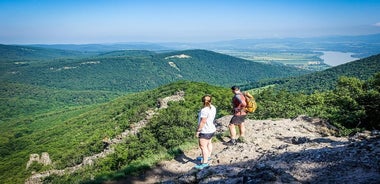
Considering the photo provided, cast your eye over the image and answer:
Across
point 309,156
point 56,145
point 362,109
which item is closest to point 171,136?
point 362,109

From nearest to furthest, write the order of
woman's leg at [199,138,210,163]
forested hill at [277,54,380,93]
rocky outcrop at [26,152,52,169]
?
woman's leg at [199,138,210,163] < rocky outcrop at [26,152,52,169] < forested hill at [277,54,380,93]

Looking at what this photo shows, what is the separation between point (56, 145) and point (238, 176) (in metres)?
94.1

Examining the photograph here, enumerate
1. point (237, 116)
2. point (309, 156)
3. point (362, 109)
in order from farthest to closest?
point (362, 109) → point (237, 116) → point (309, 156)

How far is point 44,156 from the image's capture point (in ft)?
255

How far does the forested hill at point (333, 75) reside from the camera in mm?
Answer: 120025

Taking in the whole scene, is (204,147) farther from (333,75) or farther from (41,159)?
(333,75)

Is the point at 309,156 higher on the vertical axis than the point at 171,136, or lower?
higher

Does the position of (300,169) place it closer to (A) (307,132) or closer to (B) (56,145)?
(A) (307,132)

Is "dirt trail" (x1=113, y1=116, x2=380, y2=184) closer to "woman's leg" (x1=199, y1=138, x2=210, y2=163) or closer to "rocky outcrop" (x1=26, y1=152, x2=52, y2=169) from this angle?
"woman's leg" (x1=199, y1=138, x2=210, y2=163)

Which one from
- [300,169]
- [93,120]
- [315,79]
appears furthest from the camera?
[315,79]

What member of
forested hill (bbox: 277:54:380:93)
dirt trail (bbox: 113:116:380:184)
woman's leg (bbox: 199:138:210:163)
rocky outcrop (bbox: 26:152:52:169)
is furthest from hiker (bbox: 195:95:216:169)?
forested hill (bbox: 277:54:380:93)

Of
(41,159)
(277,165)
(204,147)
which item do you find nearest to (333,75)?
(41,159)

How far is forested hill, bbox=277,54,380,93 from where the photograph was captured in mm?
120025

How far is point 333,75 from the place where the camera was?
5389 inches
